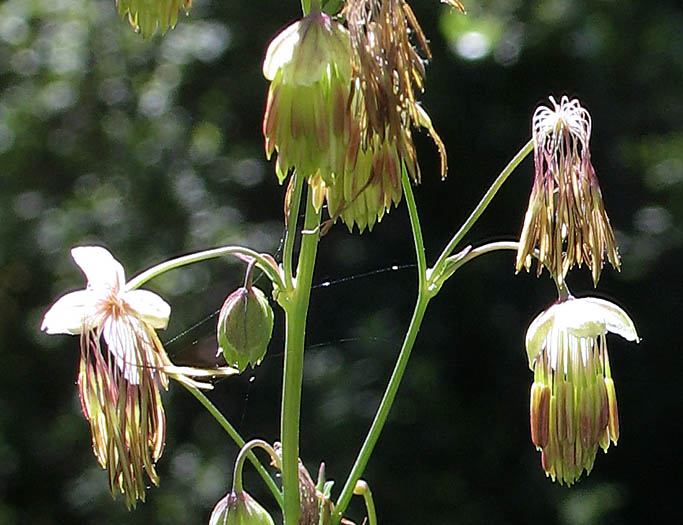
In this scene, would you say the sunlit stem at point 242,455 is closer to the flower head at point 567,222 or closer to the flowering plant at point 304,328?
the flowering plant at point 304,328

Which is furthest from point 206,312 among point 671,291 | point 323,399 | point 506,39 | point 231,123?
point 671,291

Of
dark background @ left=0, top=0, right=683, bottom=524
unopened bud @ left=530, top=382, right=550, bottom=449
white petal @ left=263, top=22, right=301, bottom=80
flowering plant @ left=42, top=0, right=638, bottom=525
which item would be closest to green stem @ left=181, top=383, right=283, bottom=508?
flowering plant @ left=42, top=0, right=638, bottom=525

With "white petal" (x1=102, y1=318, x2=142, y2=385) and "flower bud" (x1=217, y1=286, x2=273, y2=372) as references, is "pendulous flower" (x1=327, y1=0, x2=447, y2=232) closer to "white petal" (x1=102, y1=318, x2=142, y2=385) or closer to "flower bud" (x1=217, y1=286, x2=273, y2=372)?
"flower bud" (x1=217, y1=286, x2=273, y2=372)

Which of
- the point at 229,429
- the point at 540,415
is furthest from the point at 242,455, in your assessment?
the point at 540,415

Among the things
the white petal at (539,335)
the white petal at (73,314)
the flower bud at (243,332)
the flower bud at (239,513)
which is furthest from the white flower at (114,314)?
the white petal at (539,335)

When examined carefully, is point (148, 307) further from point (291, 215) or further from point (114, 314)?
point (291, 215)

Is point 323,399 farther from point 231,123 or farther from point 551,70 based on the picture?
point 551,70
